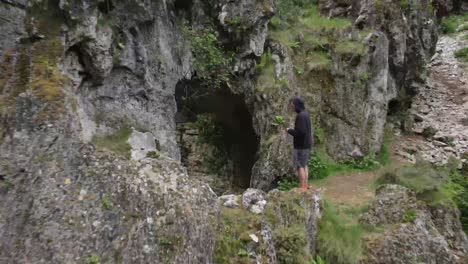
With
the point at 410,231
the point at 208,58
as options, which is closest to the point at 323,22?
the point at 208,58

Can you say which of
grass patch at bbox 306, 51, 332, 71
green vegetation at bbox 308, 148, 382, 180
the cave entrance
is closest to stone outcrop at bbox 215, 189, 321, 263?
green vegetation at bbox 308, 148, 382, 180

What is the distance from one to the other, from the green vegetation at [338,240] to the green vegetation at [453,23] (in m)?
21.4

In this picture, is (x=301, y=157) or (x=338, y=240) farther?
(x=301, y=157)

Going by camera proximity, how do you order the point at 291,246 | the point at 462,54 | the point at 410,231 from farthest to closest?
the point at 462,54
the point at 410,231
the point at 291,246

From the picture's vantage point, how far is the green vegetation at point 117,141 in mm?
6823

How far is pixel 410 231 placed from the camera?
7242 mm

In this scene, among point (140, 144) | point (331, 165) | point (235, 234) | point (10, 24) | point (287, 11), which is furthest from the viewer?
point (287, 11)

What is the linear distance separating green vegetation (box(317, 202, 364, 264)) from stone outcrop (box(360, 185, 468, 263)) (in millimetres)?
198

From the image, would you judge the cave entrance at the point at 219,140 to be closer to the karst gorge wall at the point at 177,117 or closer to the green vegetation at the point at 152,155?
the karst gorge wall at the point at 177,117

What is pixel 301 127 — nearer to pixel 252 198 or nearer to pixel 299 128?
pixel 299 128

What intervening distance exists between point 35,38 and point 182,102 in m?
5.68

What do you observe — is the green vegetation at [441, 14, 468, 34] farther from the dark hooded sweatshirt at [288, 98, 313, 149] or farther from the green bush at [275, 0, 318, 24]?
the dark hooded sweatshirt at [288, 98, 313, 149]

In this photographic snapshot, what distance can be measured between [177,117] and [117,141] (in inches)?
225

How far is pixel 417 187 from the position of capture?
8438 millimetres
